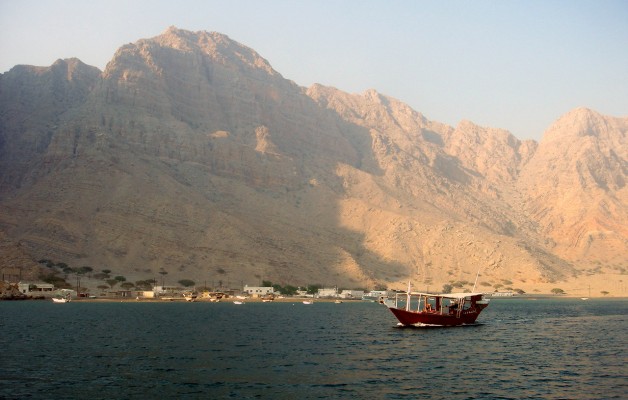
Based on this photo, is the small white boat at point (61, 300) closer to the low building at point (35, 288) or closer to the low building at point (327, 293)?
the low building at point (35, 288)

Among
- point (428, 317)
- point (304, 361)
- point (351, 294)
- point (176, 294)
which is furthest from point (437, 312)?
point (351, 294)

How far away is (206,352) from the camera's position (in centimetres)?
6288

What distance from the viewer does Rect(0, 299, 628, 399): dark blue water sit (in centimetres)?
4428

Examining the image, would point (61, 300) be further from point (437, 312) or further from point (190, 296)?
point (437, 312)

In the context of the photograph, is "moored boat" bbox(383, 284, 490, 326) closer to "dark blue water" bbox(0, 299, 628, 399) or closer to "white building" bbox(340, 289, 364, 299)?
"dark blue water" bbox(0, 299, 628, 399)

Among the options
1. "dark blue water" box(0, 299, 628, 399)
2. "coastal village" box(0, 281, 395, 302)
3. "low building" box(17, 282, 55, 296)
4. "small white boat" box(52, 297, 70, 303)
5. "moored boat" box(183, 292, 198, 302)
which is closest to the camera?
"dark blue water" box(0, 299, 628, 399)

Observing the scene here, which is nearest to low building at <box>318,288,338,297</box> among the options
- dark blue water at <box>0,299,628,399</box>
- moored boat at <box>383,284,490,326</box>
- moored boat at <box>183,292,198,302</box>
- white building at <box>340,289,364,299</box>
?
white building at <box>340,289,364,299</box>

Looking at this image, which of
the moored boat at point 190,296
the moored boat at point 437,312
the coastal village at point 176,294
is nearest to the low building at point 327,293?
the coastal village at point 176,294

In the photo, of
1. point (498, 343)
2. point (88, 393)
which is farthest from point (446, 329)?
point (88, 393)

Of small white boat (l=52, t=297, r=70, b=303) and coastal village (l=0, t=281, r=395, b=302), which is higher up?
coastal village (l=0, t=281, r=395, b=302)

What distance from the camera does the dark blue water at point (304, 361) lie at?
4428cm

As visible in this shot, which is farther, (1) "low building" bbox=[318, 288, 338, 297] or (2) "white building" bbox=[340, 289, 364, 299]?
(2) "white building" bbox=[340, 289, 364, 299]

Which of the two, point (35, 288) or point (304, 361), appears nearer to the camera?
point (304, 361)

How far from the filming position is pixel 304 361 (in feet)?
190
